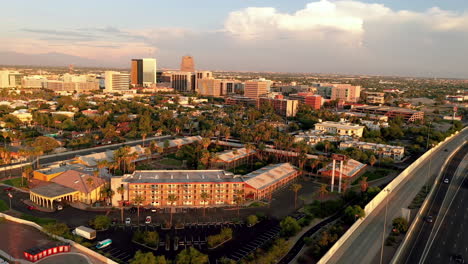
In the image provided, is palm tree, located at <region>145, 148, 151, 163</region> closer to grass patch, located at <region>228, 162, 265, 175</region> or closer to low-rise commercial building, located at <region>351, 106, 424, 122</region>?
grass patch, located at <region>228, 162, 265, 175</region>

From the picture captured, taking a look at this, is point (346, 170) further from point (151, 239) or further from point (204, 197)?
point (151, 239)

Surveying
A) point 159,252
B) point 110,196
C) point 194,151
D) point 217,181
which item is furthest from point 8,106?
point 159,252

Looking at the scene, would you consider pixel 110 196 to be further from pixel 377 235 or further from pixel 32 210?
pixel 377 235

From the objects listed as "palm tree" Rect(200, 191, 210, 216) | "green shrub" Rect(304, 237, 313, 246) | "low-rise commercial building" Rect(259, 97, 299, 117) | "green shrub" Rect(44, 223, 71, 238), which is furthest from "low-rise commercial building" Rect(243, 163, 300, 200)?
"low-rise commercial building" Rect(259, 97, 299, 117)

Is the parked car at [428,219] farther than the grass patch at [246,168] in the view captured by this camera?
No

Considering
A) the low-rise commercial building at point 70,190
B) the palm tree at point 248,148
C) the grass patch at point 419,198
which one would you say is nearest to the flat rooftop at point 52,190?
the low-rise commercial building at point 70,190

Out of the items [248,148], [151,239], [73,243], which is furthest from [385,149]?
[73,243]

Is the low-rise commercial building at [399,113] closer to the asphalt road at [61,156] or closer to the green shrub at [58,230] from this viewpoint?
the asphalt road at [61,156]
